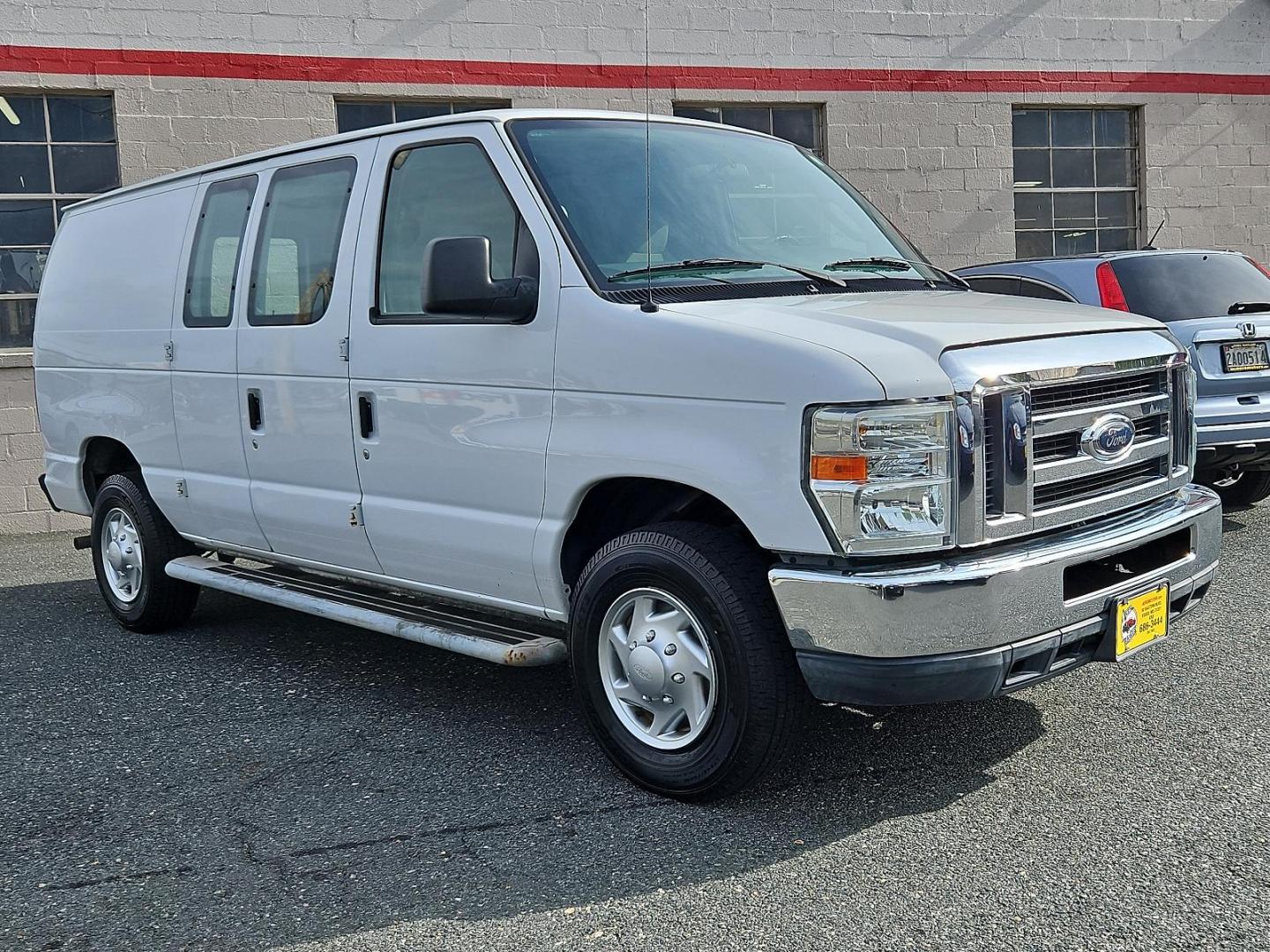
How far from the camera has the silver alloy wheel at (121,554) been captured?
681 cm

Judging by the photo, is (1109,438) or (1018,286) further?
(1018,286)

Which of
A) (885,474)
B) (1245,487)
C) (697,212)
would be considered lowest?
(1245,487)

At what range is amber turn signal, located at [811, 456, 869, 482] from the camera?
11.7 ft

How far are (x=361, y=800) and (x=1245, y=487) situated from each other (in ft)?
22.1

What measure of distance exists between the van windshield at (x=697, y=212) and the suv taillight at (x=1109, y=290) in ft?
10.0

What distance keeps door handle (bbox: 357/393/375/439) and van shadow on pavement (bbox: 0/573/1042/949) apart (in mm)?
1104

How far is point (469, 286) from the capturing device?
4.21 m

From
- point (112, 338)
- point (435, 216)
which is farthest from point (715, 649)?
point (112, 338)

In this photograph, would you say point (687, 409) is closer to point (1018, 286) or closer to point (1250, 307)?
point (1018, 286)

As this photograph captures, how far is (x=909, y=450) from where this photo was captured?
11.7 feet

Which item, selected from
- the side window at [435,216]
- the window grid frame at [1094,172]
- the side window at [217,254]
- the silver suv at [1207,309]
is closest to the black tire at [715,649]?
the side window at [435,216]

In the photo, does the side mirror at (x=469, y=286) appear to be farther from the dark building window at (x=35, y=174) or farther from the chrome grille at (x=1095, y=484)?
the dark building window at (x=35, y=174)

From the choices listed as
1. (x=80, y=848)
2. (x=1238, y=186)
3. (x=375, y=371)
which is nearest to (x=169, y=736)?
Result: (x=80, y=848)

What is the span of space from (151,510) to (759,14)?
25.9 feet
